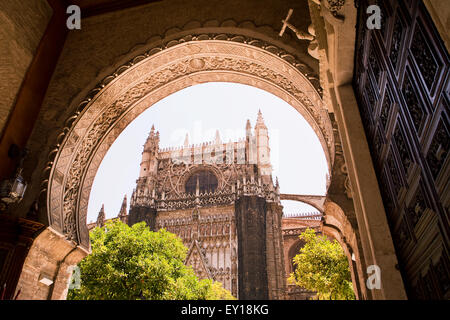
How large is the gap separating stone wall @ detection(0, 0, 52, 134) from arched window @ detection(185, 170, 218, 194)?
26469 mm

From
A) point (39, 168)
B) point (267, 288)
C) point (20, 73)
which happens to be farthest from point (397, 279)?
point (267, 288)

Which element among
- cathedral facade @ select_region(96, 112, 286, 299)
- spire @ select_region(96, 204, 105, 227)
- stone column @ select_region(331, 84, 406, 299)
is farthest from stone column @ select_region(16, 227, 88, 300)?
spire @ select_region(96, 204, 105, 227)

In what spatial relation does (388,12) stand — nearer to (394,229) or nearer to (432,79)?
(432,79)

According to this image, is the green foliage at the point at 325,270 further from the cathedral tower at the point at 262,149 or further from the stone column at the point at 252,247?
the cathedral tower at the point at 262,149

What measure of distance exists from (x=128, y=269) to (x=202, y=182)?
21030mm

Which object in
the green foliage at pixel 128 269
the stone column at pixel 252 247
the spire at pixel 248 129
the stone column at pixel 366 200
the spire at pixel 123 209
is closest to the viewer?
the stone column at pixel 366 200

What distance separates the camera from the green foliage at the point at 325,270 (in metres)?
12.3

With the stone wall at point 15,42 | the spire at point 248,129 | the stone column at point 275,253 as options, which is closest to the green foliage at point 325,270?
the stone column at point 275,253

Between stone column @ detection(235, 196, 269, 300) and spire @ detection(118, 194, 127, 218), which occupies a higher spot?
spire @ detection(118, 194, 127, 218)

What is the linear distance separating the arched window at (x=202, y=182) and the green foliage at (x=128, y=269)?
58.2 feet

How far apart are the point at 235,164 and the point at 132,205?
1053 centimetres

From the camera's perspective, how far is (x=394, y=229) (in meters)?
2.66

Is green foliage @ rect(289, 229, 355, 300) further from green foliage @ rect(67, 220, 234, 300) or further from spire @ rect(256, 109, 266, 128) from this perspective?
spire @ rect(256, 109, 266, 128)

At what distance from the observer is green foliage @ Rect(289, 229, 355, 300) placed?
1232 centimetres
